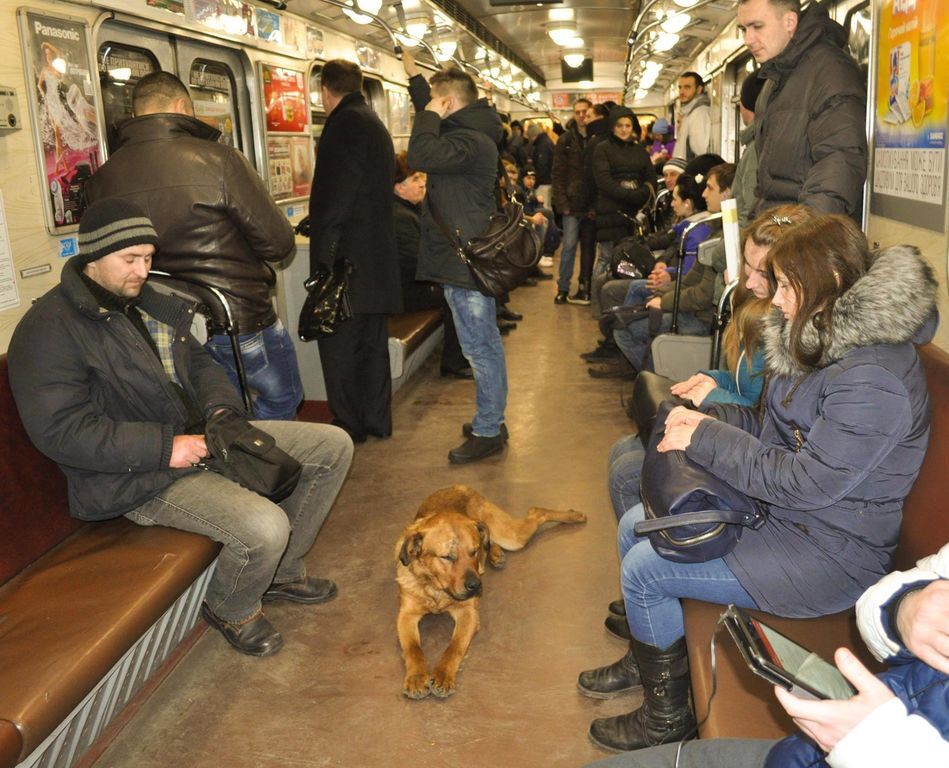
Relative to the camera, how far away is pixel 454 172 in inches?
180

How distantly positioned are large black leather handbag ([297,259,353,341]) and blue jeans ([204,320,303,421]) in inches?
16.1

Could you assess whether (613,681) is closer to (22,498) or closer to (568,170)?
(22,498)

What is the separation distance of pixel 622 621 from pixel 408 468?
2.01 m

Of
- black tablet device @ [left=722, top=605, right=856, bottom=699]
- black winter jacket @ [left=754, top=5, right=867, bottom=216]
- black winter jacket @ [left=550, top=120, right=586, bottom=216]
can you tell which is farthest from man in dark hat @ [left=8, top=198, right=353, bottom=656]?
black winter jacket @ [left=550, top=120, right=586, bottom=216]

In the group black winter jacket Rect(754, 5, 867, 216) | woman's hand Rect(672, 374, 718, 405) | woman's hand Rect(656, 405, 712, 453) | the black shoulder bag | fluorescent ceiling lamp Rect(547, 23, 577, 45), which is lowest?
woman's hand Rect(672, 374, 718, 405)

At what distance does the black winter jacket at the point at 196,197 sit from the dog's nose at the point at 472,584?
5.07 ft

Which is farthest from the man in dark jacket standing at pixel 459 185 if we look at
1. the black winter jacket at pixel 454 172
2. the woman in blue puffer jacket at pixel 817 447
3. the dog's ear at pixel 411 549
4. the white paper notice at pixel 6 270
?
the woman in blue puffer jacket at pixel 817 447

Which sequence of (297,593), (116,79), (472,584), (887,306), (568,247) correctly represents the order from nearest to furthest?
(887,306), (472,584), (297,593), (116,79), (568,247)

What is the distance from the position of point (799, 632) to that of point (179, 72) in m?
4.68

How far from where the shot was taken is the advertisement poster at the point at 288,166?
6621 mm

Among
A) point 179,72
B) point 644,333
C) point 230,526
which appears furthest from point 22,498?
point 644,333

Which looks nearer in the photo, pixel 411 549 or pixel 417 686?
pixel 417 686

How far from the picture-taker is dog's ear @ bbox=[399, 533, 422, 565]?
327 centimetres

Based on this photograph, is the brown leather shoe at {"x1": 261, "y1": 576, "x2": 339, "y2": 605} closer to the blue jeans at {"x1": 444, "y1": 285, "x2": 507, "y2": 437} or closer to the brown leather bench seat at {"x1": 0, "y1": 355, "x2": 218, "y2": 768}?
the brown leather bench seat at {"x1": 0, "y1": 355, "x2": 218, "y2": 768}
